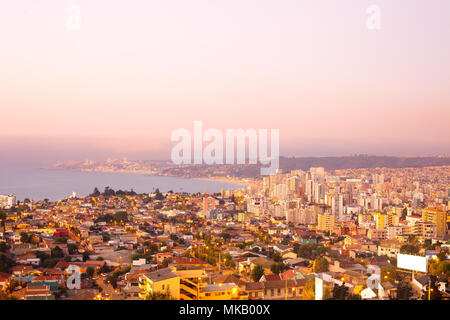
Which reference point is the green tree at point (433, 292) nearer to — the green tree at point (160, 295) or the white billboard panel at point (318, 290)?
the white billboard panel at point (318, 290)

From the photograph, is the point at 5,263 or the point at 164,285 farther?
the point at 5,263

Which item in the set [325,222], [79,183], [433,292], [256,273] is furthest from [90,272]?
[79,183]

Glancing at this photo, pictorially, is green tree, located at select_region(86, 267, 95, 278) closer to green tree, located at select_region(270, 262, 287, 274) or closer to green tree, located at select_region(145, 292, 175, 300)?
green tree, located at select_region(270, 262, 287, 274)

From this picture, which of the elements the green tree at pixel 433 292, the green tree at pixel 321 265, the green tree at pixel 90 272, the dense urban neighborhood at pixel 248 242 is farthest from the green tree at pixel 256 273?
the green tree at pixel 90 272

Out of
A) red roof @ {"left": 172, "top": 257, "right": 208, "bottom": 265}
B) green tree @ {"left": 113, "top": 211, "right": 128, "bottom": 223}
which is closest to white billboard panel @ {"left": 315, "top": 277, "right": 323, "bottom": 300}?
red roof @ {"left": 172, "top": 257, "right": 208, "bottom": 265}

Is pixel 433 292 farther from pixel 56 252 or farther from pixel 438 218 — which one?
pixel 438 218
